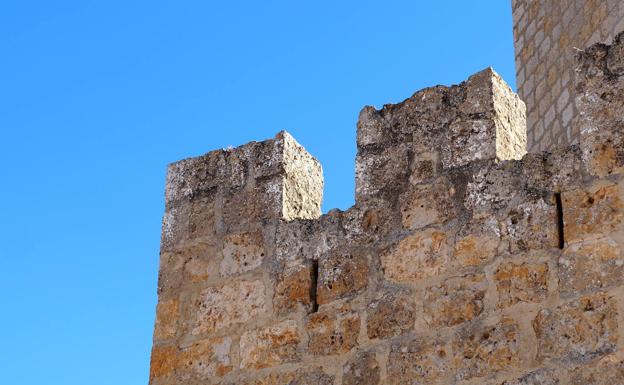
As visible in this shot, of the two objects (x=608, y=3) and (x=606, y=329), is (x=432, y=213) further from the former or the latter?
(x=608, y=3)

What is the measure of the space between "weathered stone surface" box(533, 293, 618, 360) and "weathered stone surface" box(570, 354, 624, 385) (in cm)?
3

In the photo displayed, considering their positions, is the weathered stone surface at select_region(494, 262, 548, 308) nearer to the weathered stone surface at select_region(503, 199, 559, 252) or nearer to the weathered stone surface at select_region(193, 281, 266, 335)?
the weathered stone surface at select_region(503, 199, 559, 252)

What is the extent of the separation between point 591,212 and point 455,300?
0.59m

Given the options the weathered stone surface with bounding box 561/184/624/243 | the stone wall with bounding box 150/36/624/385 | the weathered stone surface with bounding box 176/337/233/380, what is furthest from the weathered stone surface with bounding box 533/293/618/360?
the weathered stone surface with bounding box 176/337/233/380

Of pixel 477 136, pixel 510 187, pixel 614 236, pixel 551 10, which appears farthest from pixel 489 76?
pixel 551 10

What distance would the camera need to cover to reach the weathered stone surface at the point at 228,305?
14.8 feet

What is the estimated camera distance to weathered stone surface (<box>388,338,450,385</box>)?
3.87 metres

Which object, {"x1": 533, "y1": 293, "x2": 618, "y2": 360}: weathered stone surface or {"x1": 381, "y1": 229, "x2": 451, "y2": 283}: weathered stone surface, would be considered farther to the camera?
{"x1": 381, "y1": 229, "x2": 451, "y2": 283}: weathered stone surface

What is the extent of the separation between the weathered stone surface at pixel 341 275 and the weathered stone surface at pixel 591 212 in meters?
0.87

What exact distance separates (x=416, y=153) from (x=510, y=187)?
0.50m

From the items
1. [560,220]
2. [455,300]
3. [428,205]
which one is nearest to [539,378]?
[455,300]

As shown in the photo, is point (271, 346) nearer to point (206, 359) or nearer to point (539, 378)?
point (206, 359)

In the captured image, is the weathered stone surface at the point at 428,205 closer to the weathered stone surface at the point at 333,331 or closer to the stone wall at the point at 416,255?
the stone wall at the point at 416,255

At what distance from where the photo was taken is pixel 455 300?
12.9 feet
